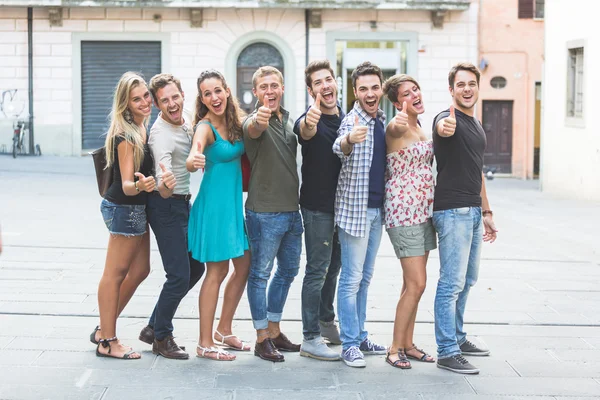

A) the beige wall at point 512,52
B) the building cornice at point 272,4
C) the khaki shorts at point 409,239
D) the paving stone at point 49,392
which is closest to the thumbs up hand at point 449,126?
the khaki shorts at point 409,239

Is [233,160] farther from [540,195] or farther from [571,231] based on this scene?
[540,195]

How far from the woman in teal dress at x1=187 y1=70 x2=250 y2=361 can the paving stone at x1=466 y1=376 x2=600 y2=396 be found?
153cm

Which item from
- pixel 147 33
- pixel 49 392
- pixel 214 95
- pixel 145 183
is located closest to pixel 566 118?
pixel 147 33

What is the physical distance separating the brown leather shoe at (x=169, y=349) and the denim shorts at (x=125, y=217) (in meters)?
0.68

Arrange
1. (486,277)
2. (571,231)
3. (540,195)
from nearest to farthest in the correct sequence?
(486,277) → (571,231) → (540,195)

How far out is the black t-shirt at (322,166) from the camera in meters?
6.21

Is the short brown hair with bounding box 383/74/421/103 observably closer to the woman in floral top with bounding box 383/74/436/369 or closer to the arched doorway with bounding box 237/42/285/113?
the woman in floral top with bounding box 383/74/436/369

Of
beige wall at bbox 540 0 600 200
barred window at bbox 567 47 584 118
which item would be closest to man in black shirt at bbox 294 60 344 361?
beige wall at bbox 540 0 600 200

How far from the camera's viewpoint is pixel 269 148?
620 cm

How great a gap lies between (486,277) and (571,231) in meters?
4.91

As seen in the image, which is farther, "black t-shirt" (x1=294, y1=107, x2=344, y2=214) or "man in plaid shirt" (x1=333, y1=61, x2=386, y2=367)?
"black t-shirt" (x1=294, y1=107, x2=344, y2=214)

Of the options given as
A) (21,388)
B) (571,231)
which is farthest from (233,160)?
(571,231)

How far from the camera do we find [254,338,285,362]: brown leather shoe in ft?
20.5

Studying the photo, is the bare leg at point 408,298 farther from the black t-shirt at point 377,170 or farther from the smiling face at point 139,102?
the smiling face at point 139,102
